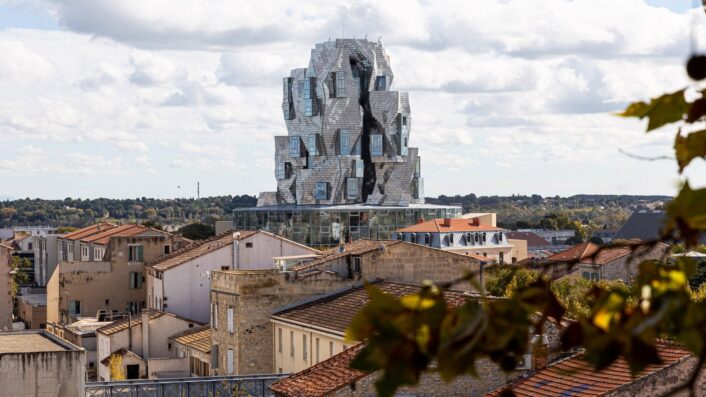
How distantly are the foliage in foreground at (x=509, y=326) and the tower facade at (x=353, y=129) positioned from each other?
90716 mm

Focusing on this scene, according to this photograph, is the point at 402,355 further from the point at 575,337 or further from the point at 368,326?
the point at 575,337

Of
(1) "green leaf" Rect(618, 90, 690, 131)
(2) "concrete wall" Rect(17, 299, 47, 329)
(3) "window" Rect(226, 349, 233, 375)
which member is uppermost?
(1) "green leaf" Rect(618, 90, 690, 131)

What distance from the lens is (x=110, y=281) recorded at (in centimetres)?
5884

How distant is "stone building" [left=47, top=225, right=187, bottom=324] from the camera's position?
58.6 meters

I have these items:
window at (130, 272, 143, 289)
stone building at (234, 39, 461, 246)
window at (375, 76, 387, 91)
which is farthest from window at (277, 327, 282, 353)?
window at (375, 76, 387, 91)

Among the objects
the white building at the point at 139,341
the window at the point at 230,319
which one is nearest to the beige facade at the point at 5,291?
the white building at the point at 139,341

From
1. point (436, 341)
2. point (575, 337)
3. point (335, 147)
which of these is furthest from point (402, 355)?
point (335, 147)

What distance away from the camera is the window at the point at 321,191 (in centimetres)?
9562

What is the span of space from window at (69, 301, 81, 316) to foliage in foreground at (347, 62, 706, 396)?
56.7 m

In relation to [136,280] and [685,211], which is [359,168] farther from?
[685,211]

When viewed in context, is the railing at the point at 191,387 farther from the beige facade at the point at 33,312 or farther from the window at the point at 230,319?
the beige facade at the point at 33,312

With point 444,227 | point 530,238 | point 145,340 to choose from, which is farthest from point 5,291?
point 530,238

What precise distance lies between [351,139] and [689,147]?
9264cm

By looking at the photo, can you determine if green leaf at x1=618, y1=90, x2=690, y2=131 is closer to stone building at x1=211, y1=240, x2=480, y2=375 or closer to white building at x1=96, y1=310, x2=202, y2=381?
stone building at x1=211, y1=240, x2=480, y2=375
